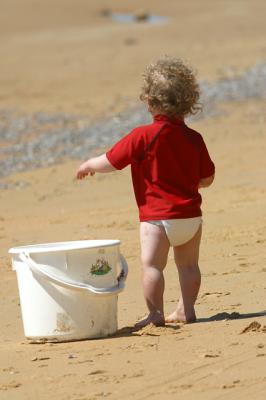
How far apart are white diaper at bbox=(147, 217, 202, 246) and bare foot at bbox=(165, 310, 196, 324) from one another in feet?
1.34

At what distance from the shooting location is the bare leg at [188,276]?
6.12m

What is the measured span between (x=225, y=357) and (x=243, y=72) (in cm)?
1772

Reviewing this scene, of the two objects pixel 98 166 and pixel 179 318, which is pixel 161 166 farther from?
pixel 179 318

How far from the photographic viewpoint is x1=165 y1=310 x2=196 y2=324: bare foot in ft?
20.1

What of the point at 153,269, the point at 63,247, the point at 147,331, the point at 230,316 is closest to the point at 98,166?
the point at 63,247

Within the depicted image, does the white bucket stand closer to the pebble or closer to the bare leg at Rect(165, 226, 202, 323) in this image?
the bare leg at Rect(165, 226, 202, 323)

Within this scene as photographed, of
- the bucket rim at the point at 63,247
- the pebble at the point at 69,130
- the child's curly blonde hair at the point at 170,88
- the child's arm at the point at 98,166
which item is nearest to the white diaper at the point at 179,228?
the bucket rim at the point at 63,247

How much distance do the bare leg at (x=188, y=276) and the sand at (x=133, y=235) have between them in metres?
0.10

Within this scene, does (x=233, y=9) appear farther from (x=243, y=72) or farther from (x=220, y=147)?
(x=220, y=147)

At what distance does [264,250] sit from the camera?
807 cm

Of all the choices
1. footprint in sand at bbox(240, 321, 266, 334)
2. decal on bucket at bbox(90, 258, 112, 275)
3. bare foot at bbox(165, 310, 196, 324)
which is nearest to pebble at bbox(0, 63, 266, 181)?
bare foot at bbox(165, 310, 196, 324)

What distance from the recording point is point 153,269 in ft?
19.6

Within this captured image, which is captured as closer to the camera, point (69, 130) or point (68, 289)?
point (68, 289)

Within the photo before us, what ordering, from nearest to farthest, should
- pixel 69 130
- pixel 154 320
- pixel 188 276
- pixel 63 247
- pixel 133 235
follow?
pixel 63 247 → pixel 154 320 → pixel 188 276 → pixel 133 235 → pixel 69 130
